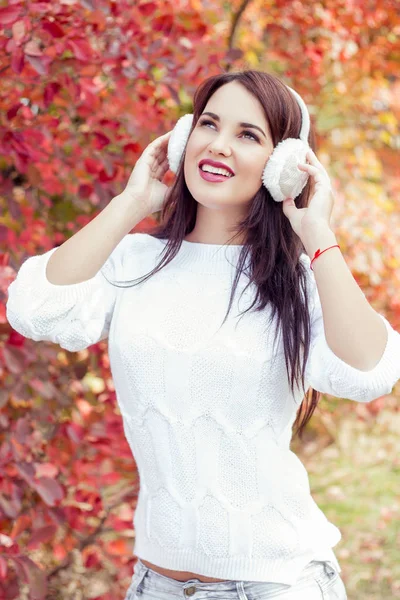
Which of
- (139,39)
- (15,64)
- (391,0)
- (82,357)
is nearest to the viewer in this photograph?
(15,64)

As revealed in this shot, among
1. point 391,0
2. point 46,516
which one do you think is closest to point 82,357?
point 46,516

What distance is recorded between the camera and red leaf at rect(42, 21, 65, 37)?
2.22 meters

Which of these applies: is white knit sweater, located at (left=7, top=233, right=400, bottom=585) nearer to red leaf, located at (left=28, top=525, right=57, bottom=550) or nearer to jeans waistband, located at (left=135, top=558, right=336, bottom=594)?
jeans waistband, located at (left=135, top=558, right=336, bottom=594)

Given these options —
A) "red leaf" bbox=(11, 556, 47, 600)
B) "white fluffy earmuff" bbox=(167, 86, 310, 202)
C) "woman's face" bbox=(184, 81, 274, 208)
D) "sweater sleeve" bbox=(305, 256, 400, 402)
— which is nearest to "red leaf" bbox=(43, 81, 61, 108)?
"woman's face" bbox=(184, 81, 274, 208)

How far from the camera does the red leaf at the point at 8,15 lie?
7.03 ft

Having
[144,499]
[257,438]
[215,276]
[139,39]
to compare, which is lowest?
[144,499]

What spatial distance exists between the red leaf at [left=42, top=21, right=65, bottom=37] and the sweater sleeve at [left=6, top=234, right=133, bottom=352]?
695mm

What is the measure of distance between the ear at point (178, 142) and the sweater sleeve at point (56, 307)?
1.12ft

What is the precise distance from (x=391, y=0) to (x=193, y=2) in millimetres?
1019

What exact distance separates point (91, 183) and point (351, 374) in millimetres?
1386

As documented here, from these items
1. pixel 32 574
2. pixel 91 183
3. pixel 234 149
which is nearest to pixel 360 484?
pixel 91 183

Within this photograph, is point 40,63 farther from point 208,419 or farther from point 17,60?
point 208,419

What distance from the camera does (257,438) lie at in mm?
1825

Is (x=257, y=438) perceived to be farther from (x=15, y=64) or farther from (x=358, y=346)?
(x=15, y=64)
